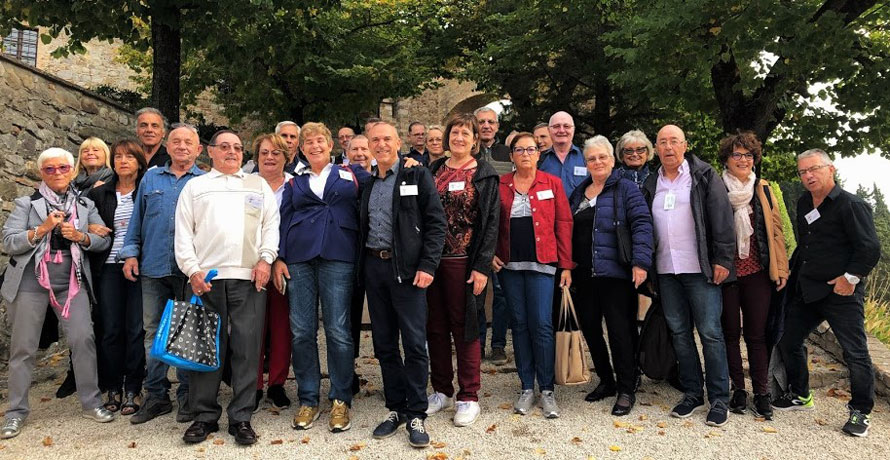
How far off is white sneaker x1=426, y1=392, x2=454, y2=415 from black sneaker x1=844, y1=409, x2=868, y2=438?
8.70 feet

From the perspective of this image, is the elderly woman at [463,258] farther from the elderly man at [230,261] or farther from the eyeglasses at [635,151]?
the eyeglasses at [635,151]

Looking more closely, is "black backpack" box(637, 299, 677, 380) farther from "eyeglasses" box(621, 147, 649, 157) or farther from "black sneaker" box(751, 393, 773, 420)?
"eyeglasses" box(621, 147, 649, 157)

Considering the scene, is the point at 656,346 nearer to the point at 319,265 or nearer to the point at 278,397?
the point at 319,265

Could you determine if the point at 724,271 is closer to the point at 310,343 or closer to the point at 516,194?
the point at 516,194

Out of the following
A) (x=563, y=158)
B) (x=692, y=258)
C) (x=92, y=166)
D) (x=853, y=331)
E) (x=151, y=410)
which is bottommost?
(x=151, y=410)

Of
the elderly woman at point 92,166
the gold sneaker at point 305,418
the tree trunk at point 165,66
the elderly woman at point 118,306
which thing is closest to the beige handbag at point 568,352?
the gold sneaker at point 305,418

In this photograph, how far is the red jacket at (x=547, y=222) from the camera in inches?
160

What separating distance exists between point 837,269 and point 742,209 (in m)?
0.69

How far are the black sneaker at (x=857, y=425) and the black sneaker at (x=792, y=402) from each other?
0.40 metres

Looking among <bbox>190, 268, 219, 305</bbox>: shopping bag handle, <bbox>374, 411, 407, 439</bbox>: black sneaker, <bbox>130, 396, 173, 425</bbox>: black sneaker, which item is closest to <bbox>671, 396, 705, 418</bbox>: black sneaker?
<bbox>374, 411, 407, 439</bbox>: black sneaker

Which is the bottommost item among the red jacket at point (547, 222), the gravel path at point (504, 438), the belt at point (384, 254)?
the gravel path at point (504, 438)

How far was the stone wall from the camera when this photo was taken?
627cm

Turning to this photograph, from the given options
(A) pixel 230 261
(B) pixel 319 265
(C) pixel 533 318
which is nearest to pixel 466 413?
(C) pixel 533 318

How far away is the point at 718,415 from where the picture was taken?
4.01 m
